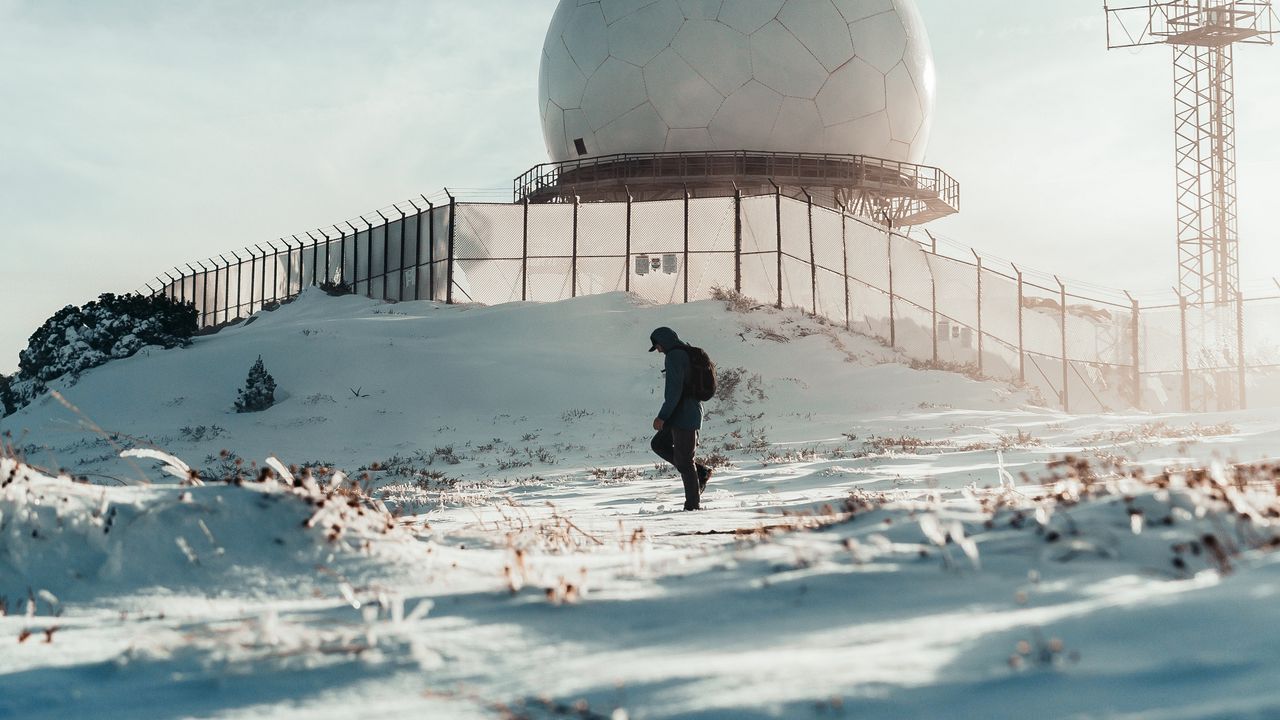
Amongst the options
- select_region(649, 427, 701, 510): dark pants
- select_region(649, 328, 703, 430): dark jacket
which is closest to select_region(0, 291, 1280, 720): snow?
select_region(649, 427, 701, 510): dark pants

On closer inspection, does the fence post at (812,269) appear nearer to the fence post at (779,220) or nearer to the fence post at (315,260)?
the fence post at (779,220)

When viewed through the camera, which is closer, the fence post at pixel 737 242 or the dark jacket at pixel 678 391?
the dark jacket at pixel 678 391

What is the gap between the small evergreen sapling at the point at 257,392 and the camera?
19.6 m

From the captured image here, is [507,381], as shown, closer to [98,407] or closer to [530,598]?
[98,407]

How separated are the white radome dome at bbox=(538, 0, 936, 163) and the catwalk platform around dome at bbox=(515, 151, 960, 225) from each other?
50 centimetres

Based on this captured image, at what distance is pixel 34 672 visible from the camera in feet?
10.5

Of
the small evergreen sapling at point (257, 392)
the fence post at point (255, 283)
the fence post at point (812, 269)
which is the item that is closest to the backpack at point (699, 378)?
the small evergreen sapling at point (257, 392)

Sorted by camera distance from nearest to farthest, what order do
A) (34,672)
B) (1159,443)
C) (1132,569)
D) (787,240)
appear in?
(34,672), (1132,569), (1159,443), (787,240)

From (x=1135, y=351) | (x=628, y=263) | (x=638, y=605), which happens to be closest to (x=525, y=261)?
(x=628, y=263)

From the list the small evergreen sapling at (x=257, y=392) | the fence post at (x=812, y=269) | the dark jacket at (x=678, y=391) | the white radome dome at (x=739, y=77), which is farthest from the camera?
the white radome dome at (x=739, y=77)

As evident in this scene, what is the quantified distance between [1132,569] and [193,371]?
21411 mm

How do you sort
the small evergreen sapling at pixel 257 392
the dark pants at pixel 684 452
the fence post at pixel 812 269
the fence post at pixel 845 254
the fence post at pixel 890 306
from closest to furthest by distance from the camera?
the dark pants at pixel 684 452 < the small evergreen sapling at pixel 257 392 < the fence post at pixel 812 269 < the fence post at pixel 845 254 < the fence post at pixel 890 306

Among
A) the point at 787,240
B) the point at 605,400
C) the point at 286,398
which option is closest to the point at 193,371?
the point at 286,398

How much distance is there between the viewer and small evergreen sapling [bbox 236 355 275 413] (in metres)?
19.6
